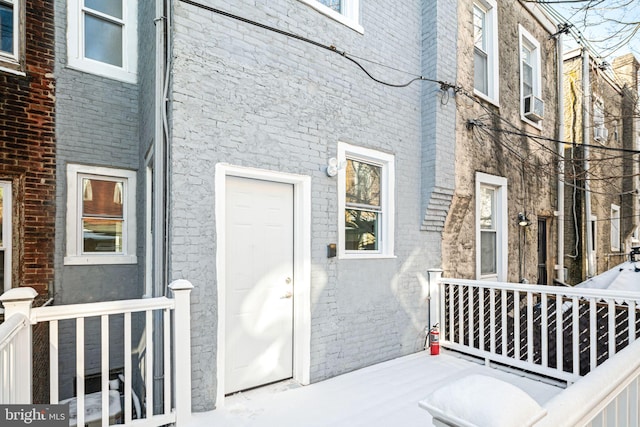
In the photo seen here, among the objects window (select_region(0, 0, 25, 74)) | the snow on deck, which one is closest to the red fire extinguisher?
the snow on deck

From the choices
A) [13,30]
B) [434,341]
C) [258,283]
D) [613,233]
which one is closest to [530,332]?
[434,341]

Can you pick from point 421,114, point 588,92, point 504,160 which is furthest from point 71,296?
point 588,92

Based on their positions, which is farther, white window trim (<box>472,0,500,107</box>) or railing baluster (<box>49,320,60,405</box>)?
white window trim (<box>472,0,500,107</box>)

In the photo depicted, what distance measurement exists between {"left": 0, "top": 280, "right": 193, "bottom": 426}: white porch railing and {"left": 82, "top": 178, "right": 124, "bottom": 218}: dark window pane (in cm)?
223

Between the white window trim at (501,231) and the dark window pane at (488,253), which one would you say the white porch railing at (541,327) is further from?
the white window trim at (501,231)

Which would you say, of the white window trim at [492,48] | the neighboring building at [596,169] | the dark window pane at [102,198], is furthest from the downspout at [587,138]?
the dark window pane at [102,198]

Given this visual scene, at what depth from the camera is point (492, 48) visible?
6.23 m

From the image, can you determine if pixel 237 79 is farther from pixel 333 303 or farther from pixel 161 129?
Result: pixel 333 303

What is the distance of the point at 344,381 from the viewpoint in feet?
12.3

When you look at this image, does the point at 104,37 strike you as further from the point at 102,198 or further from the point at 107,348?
the point at 107,348

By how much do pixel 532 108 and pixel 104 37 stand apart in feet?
24.1

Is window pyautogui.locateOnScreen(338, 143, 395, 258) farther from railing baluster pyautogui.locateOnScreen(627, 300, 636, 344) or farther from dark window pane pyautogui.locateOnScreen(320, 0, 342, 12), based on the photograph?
railing baluster pyautogui.locateOnScreen(627, 300, 636, 344)

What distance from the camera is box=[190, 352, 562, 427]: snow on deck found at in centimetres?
293

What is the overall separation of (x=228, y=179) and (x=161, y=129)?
0.70 m
